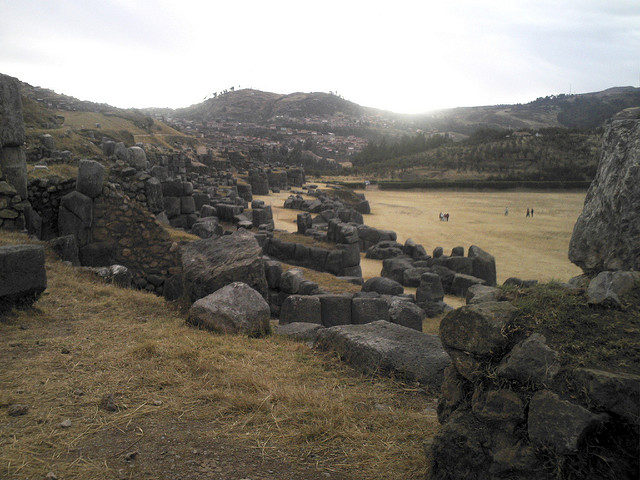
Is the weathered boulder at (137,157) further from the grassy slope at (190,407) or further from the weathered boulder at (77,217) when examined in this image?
the grassy slope at (190,407)

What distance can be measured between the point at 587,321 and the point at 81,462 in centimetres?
377

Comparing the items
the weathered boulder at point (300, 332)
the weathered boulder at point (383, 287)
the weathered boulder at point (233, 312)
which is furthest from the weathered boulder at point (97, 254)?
the weathered boulder at point (383, 287)

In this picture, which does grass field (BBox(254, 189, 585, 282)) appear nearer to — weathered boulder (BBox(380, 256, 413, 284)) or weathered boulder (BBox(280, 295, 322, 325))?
weathered boulder (BBox(380, 256, 413, 284))

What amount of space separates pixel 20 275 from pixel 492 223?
34.5 metres

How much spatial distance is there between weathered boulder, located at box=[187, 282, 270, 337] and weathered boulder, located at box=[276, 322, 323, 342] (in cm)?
39

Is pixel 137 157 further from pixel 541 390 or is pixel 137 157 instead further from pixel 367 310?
pixel 541 390

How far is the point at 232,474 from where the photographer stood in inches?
133

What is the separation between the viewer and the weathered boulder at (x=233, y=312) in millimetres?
6590

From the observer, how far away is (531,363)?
2.82 meters

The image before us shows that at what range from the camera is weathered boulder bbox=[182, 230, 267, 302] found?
8.15 meters

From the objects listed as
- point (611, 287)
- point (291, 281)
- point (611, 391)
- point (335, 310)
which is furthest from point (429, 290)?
point (611, 391)

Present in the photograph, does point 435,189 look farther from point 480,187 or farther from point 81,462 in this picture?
point 81,462

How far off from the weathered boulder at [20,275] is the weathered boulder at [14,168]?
527 cm

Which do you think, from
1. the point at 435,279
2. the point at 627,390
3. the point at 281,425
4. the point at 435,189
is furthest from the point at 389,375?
the point at 435,189
